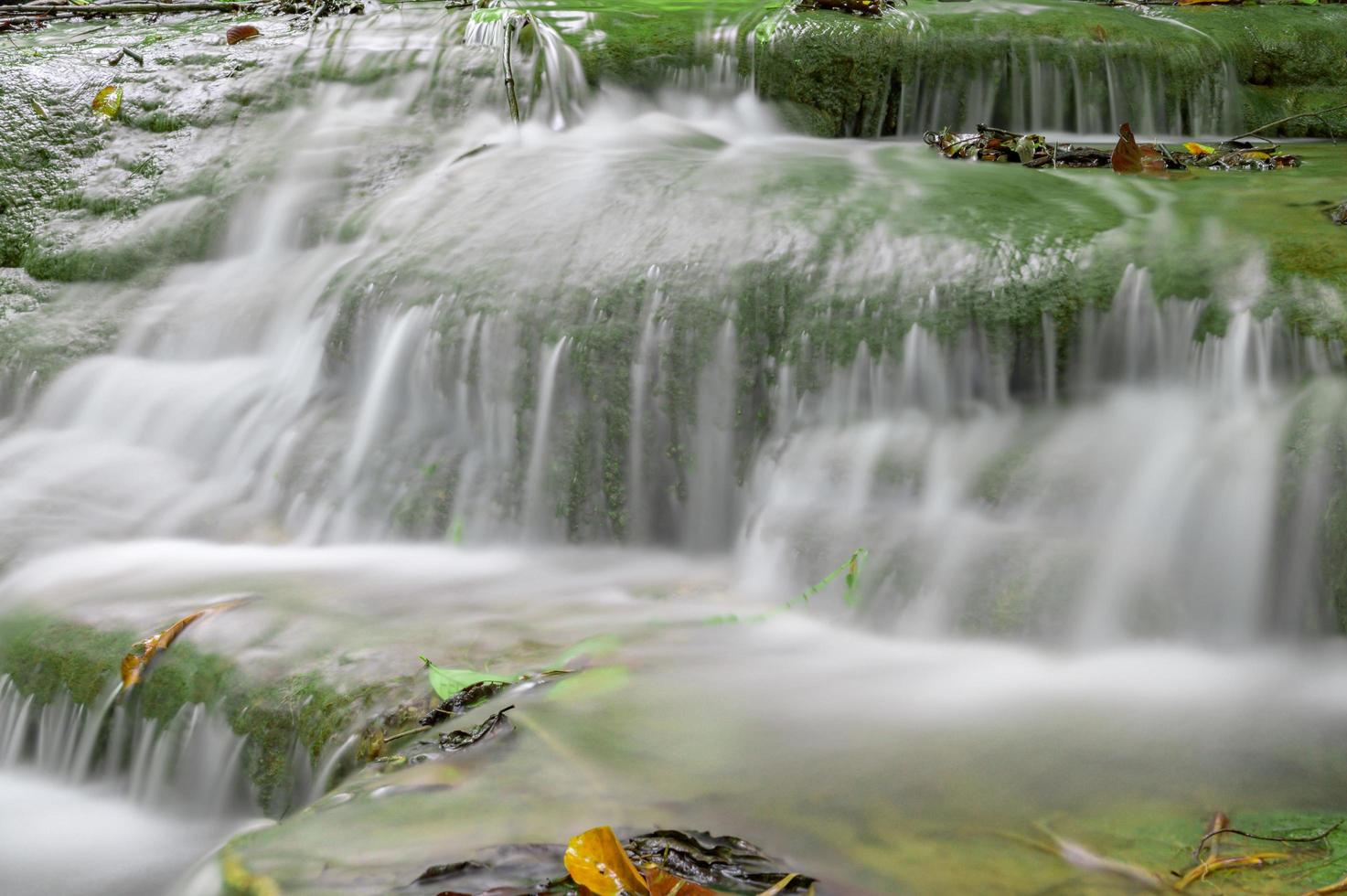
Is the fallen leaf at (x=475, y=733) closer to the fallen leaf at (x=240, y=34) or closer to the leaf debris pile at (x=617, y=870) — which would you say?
the leaf debris pile at (x=617, y=870)

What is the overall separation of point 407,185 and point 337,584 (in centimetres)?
277

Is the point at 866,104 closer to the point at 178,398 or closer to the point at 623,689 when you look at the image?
the point at 178,398

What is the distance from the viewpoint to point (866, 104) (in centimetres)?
683

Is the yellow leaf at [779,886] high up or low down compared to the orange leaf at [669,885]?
down

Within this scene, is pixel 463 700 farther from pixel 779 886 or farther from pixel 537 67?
pixel 537 67

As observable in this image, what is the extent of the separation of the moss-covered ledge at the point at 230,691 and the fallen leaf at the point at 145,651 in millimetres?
25

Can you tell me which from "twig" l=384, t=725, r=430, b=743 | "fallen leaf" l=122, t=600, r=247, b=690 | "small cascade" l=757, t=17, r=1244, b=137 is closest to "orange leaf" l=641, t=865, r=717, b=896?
"twig" l=384, t=725, r=430, b=743

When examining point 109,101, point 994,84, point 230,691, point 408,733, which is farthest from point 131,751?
point 994,84

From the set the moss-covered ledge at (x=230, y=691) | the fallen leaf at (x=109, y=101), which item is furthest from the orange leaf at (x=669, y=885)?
the fallen leaf at (x=109, y=101)

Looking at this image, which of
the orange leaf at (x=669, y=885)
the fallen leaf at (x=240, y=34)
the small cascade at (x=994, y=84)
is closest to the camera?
the orange leaf at (x=669, y=885)

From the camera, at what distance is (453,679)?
298 cm

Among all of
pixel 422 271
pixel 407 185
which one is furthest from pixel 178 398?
pixel 407 185

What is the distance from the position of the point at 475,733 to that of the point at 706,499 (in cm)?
183

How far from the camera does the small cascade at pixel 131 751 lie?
3.16m
